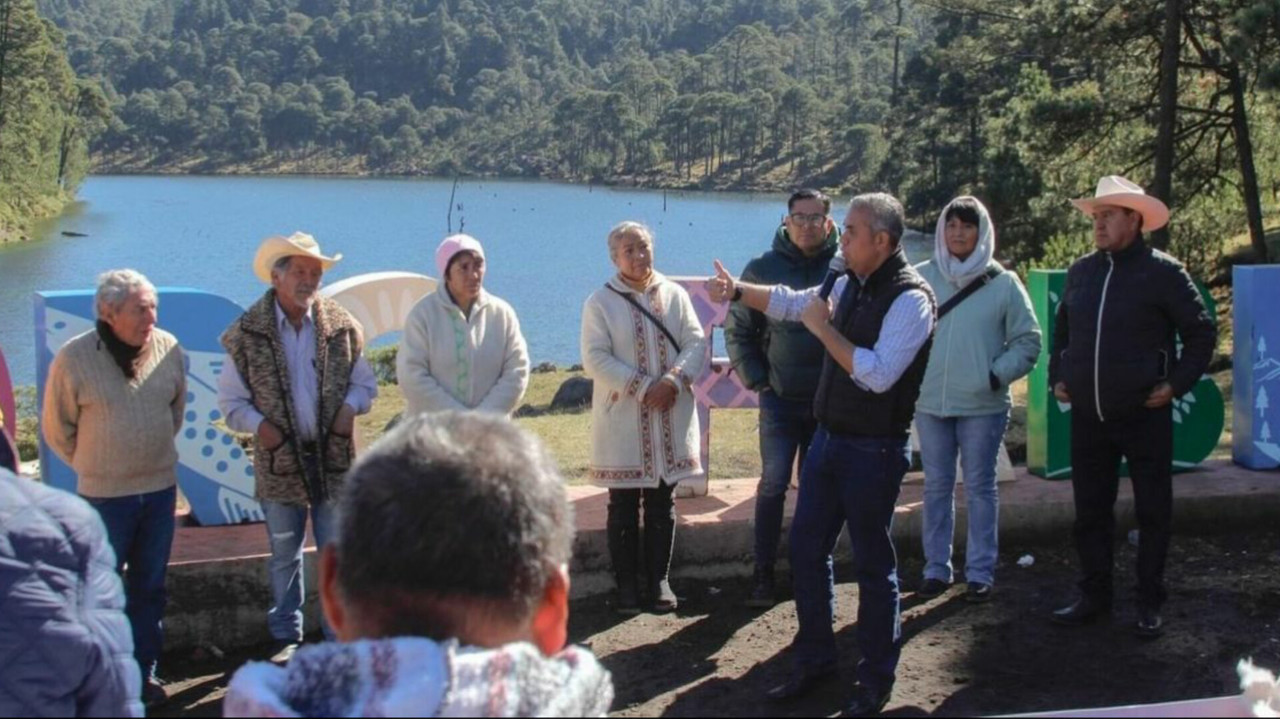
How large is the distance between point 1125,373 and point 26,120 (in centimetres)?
6487

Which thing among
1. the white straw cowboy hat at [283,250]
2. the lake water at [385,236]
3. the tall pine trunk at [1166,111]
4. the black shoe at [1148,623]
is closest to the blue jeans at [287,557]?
the white straw cowboy hat at [283,250]

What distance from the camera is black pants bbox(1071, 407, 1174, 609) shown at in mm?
5332

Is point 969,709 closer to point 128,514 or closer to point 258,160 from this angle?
point 128,514

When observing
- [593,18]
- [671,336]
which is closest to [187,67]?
[593,18]

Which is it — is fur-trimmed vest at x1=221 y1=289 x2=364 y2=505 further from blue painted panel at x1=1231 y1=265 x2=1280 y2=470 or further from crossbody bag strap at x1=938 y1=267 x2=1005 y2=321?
blue painted panel at x1=1231 y1=265 x2=1280 y2=470

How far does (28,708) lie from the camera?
284cm

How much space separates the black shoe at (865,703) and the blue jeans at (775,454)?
1243 millimetres

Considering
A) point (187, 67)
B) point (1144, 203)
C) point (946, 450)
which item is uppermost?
point (187, 67)

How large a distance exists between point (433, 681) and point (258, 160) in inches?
6059

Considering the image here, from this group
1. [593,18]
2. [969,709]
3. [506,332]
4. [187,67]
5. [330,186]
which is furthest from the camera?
[593,18]

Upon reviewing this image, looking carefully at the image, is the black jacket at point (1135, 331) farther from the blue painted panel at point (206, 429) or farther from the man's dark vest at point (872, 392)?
the blue painted panel at point (206, 429)

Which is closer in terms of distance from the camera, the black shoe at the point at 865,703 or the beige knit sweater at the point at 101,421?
the black shoe at the point at 865,703

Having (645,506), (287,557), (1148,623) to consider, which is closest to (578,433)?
(645,506)

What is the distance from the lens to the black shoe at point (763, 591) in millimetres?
5781
